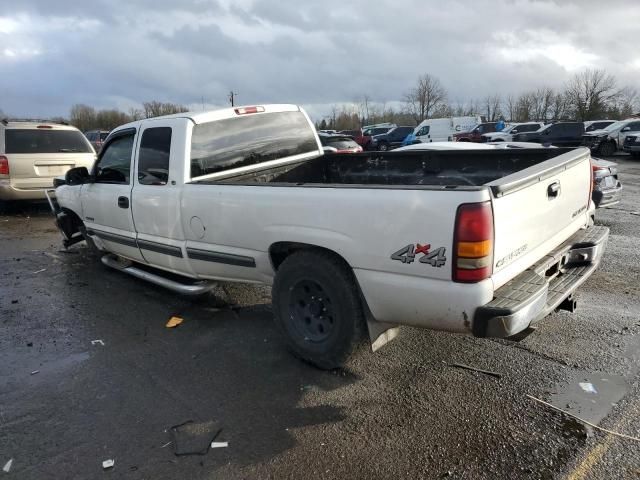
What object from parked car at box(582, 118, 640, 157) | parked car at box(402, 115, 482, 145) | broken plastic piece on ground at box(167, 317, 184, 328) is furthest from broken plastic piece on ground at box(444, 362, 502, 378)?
parked car at box(402, 115, 482, 145)

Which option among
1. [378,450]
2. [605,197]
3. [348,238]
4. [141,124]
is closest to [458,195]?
[348,238]

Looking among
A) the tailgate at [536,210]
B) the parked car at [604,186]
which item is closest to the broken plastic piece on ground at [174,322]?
the tailgate at [536,210]

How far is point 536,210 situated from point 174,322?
328cm

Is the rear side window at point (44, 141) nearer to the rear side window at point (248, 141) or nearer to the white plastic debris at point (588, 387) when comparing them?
the rear side window at point (248, 141)

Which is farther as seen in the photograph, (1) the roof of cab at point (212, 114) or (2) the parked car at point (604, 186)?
(2) the parked car at point (604, 186)

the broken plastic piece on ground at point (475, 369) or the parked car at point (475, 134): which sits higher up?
the parked car at point (475, 134)

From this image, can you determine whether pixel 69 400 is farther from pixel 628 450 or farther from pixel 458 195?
pixel 628 450

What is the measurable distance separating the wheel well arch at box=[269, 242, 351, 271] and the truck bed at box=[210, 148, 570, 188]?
598 millimetres

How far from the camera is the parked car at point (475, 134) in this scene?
25.7 metres

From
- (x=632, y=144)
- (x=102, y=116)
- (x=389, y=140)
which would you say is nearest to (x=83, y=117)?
(x=102, y=116)

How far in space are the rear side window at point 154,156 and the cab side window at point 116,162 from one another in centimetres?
34

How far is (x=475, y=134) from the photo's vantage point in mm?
27109

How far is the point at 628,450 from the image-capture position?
260cm

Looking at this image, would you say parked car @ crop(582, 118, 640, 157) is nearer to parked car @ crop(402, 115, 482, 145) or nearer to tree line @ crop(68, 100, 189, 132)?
parked car @ crop(402, 115, 482, 145)
